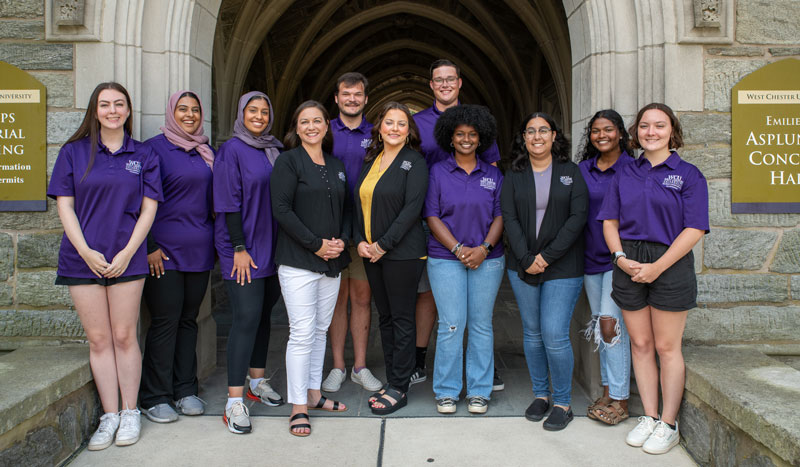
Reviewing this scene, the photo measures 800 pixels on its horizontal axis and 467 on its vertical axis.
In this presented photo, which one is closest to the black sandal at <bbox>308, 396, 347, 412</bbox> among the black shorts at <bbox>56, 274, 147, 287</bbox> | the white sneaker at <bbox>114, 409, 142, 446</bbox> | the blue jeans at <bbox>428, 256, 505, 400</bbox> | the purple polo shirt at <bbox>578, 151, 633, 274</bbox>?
the blue jeans at <bbox>428, 256, 505, 400</bbox>

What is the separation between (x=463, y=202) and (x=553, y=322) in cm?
78

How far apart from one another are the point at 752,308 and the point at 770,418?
1.35 meters

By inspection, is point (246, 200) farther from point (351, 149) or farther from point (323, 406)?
point (323, 406)

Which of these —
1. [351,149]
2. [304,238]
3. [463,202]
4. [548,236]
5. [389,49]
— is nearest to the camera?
[304,238]

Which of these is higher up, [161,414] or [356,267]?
[356,267]

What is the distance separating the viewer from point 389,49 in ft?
48.3

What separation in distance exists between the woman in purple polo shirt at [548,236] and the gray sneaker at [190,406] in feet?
5.88

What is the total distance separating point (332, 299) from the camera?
325cm

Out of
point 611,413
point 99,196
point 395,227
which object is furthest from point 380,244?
point 611,413

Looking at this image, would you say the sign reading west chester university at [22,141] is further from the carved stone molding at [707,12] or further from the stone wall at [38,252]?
the carved stone molding at [707,12]

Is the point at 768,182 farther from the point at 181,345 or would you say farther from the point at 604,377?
the point at 181,345

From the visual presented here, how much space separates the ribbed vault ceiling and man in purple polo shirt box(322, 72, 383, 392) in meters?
4.39

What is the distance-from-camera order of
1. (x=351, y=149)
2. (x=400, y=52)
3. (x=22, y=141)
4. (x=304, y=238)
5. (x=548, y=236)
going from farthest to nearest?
(x=400, y=52) → (x=351, y=149) → (x=22, y=141) → (x=548, y=236) → (x=304, y=238)

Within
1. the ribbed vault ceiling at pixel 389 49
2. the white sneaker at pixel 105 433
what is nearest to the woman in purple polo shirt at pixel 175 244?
the white sneaker at pixel 105 433
